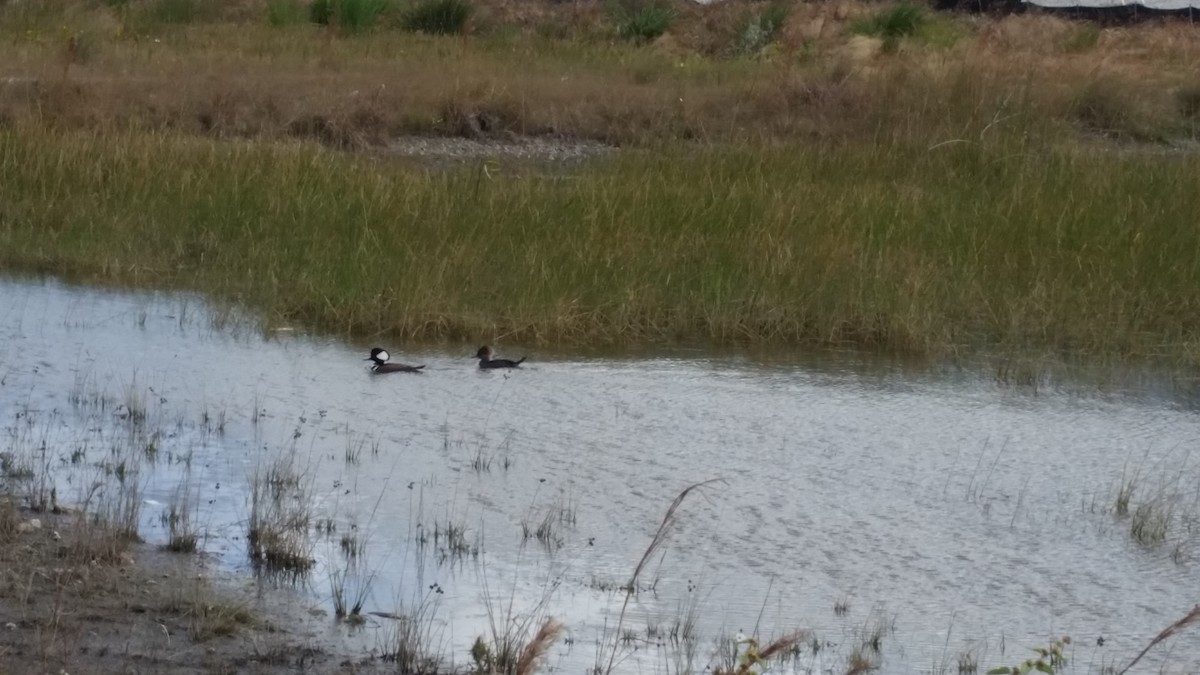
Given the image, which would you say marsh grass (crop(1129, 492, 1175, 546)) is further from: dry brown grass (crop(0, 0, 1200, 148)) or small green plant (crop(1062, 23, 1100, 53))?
small green plant (crop(1062, 23, 1100, 53))

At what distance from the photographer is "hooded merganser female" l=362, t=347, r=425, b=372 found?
27.4 ft

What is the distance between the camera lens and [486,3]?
28.9m

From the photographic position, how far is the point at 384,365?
8375mm

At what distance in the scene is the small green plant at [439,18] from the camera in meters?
24.9

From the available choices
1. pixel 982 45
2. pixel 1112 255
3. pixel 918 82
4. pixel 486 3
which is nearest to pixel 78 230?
pixel 1112 255

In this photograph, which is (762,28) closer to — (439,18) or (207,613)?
(439,18)

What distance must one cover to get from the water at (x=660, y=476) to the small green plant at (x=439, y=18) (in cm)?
1559

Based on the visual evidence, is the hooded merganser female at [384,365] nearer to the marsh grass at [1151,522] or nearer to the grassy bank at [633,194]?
the grassy bank at [633,194]

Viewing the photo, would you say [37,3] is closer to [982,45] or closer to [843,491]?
[982,45]

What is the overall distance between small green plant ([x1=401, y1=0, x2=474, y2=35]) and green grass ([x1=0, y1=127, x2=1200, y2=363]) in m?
11.9

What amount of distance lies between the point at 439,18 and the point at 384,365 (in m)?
17.3

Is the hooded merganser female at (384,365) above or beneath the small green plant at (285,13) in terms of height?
beneath

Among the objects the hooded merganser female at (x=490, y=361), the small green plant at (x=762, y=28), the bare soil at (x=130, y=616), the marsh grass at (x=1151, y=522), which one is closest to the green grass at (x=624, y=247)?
the hooded merganser female at (x=490, y=361)

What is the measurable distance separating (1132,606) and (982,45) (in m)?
17.9
